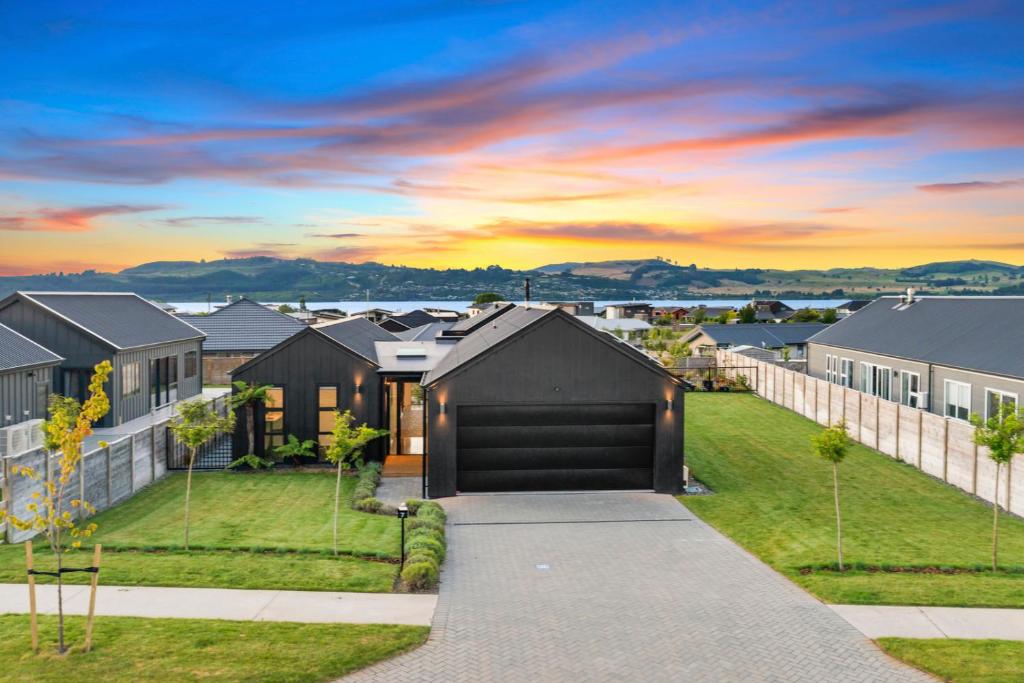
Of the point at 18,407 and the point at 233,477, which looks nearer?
the point at 233,477

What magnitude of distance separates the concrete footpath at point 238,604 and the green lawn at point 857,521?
7210mm

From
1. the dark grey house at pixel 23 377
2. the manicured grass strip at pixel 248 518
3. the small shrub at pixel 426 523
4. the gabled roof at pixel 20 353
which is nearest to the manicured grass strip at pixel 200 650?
the manicured grass strip at pixel 248 518

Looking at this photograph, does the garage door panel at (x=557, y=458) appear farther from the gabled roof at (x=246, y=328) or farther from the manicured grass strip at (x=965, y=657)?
the gabled roof at (x=246, y=328)

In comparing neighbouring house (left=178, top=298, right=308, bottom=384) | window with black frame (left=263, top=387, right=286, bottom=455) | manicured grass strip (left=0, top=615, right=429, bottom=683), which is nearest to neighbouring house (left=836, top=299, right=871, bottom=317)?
neighbouring house (left=178, top=298, right=308, bottom=384)

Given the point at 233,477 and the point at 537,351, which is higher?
the point at 537,351

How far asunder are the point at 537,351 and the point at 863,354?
72.3 feet

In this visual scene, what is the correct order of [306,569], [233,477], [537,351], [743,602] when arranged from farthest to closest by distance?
[233,477] < [537,351] < [306,569] < [743,602]

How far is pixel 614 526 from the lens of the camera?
59.2 ft

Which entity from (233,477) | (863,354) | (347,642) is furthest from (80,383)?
(863,354)

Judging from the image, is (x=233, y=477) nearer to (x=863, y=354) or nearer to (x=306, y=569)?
(x=306, y=569)

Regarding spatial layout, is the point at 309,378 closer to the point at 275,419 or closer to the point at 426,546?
the point at 275,419

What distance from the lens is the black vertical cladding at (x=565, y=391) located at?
20.9m

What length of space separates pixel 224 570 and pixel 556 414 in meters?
10.1

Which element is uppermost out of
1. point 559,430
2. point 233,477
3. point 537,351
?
point 537,351
